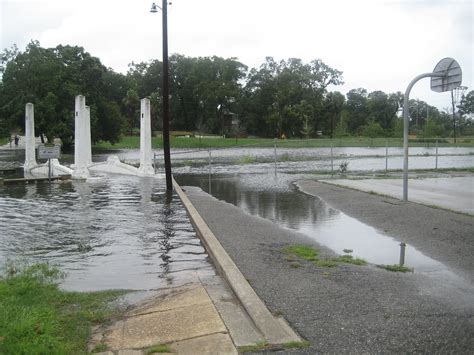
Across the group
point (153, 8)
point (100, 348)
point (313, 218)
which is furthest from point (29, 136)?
point (100, 348)

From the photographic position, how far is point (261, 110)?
92875mm

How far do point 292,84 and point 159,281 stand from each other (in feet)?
282

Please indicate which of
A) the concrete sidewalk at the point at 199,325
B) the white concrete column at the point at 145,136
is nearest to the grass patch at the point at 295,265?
the concrete sidewalk at the point at 199,325

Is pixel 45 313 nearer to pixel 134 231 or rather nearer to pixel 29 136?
pixel 134 231

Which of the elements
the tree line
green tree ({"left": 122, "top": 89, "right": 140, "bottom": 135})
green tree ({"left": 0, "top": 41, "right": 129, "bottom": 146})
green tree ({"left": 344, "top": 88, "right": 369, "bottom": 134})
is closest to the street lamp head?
green tree ({"left": 0, "top": 41, "right": 129, "bottom": 146})

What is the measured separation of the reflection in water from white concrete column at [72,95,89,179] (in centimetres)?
522

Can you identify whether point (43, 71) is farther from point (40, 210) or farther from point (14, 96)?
point (40, 210)

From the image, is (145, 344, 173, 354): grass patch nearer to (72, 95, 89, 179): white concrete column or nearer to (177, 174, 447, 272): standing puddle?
(177, 174, 447, 272): standing puddle

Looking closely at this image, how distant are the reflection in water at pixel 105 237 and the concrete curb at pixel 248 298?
0.22m

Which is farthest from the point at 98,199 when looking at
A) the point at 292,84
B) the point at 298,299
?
the point at 292,84

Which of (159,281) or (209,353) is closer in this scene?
(209,353)

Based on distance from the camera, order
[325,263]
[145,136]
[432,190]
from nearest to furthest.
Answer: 1. [325,263]
2. [432,190]
3. [145,136]

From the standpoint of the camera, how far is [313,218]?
37.7 feet

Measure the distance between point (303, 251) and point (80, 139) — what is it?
15.3 metres
